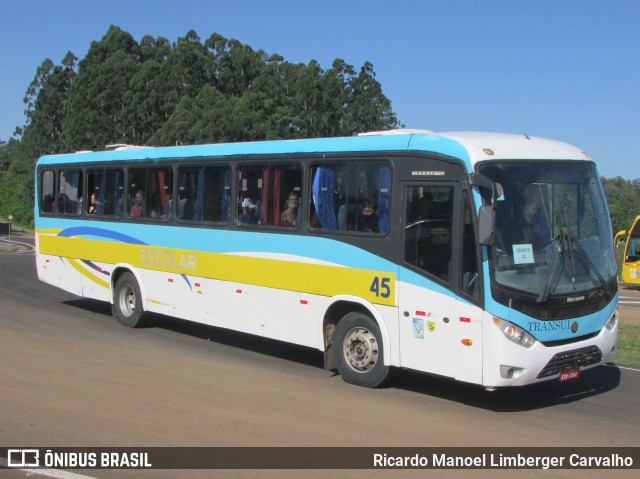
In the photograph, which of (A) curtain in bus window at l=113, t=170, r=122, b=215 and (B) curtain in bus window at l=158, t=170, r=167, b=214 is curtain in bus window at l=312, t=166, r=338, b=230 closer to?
(B) curtain in bus window at l=158, t=170, r=167, b=214

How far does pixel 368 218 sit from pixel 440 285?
148cm

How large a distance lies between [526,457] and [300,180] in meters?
5.08

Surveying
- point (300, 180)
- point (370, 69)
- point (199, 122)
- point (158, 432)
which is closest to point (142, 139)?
point (199, 122)

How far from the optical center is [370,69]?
5819cm

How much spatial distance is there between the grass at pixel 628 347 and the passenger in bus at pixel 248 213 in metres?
6.02

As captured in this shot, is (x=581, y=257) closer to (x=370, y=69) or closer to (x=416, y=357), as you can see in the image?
(x=416, y=357)

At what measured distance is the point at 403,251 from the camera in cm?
890

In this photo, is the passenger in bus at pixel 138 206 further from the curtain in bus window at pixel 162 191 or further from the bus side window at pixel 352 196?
the bus side window at pixel 352 196

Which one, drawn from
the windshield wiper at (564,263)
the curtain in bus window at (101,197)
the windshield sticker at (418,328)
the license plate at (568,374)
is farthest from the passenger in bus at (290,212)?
the curtain in bus window at (101,197)

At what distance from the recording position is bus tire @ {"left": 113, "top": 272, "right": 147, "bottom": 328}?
13.6 m

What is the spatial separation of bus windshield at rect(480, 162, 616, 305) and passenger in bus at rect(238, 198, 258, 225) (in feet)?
13.4

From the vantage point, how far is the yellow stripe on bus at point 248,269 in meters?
9.29

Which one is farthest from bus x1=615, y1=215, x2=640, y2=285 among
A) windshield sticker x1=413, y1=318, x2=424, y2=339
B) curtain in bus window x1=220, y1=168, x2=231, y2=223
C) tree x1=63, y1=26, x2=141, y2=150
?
tree x1=63, y1=26, x2=141, y2=150

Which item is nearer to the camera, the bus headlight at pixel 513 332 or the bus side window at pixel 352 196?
the bus headlight at pixel 513 332
